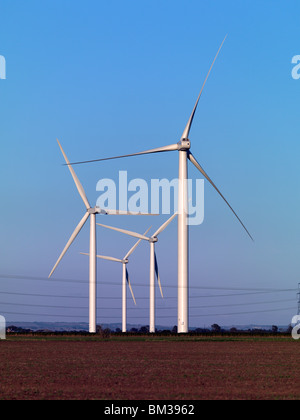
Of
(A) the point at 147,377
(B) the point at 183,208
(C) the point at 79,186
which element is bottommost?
(A) the point at 147,377

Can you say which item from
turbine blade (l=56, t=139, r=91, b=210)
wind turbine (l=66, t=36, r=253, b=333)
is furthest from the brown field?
turbine blade (l=56, t=139, r=91, b=210)

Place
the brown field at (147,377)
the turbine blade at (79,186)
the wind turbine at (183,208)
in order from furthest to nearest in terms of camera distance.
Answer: the turbine blade at (79,186) < the wind turbine at (183,208) < the brown field at (147,377)

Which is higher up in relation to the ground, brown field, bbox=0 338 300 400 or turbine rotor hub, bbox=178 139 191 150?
turbine rotor hub, bbox=178 139 191 150

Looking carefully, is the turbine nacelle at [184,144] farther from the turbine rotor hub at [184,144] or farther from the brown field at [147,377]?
the brown field at [147,377]

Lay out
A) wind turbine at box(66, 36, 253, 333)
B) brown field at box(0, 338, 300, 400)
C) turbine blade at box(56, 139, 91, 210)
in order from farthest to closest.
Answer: turbine blade at box(56, 139, 91, 210) → wind turbine at box(66, 36, 253, 333) → brown field at box(0, 338, 300, 400)

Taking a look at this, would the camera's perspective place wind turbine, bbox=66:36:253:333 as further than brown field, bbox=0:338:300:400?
Yes

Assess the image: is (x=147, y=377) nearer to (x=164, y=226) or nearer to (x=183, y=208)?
(x=183, y=208)

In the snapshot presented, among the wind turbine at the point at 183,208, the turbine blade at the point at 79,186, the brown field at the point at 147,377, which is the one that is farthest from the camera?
the turbine blade at the point at 79,186

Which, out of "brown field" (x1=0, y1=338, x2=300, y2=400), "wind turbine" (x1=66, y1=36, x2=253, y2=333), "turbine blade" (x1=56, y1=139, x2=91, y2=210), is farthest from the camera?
"turbine blade" (x1=56, y1=139, x2=91, y2=210)

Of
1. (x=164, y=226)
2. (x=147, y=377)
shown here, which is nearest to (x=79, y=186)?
(x=164, y=226)

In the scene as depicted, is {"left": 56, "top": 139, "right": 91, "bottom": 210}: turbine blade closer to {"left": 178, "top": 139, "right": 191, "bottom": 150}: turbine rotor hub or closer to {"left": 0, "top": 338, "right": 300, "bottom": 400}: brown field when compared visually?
{"left": 178, "top": 139, "right": 191, "bottom": 150}: turbine rotor hub

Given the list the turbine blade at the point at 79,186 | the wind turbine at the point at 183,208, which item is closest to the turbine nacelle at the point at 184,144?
the wind turbine at the point at 183,208
